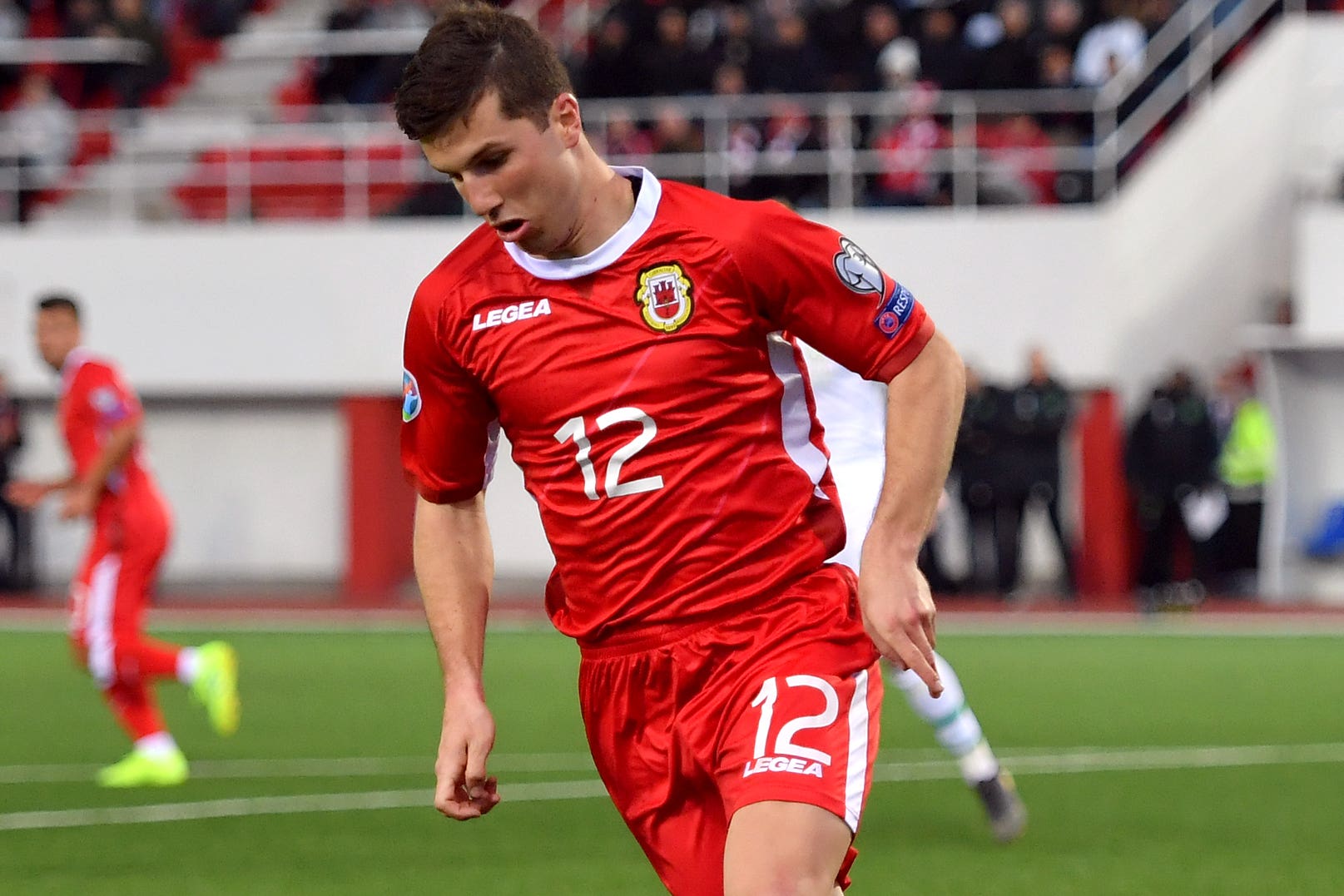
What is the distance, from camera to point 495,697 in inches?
523

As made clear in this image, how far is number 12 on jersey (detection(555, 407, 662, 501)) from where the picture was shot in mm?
4062

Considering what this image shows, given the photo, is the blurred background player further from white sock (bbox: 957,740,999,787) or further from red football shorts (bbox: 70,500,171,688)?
red football shorts (bbox: 70,500,171,688)

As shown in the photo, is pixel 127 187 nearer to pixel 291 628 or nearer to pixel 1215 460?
pixel 291 628

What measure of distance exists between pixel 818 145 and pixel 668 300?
54.8 feet

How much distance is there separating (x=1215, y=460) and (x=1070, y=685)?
6528 millimetres

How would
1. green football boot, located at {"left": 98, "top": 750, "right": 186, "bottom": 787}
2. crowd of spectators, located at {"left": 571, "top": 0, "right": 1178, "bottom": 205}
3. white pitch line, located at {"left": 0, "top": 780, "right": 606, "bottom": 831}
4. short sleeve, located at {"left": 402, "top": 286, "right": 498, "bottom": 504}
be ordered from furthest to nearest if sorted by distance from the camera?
1. crowd of spectators, located at {"left": 571, "top": 0, "right": 1178, "bottom": 205}
2. green football boot, located at {"left": 98, "top": 750, "right": 186, "bottom": 787}
3. white pitch line, located at {"left": 0, "top": 780, "right": 606, "bottom": 831}
4. short sleeve, located at {"left": 402, "top": 286, "right": 498, "bottom": 504}

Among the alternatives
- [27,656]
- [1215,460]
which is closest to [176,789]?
[27,656]

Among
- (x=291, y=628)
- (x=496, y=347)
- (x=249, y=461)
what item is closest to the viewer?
(x=496, y=347)

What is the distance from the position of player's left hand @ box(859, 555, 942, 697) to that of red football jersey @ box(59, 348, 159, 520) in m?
6.63

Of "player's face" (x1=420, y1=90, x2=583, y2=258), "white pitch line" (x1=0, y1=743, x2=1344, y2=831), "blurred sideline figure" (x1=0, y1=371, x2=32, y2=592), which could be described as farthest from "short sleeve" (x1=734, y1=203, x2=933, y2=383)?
"blurred sideline figure" (x1=0, y1=371, x2=32, y2=592)

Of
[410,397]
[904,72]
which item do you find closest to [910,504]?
[410,397]

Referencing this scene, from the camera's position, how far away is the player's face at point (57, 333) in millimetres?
9898

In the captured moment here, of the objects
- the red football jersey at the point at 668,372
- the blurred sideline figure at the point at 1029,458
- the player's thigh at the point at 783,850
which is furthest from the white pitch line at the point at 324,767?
the blurred sideline figure at the point at 1029,458

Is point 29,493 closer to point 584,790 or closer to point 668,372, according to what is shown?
point 584,790
